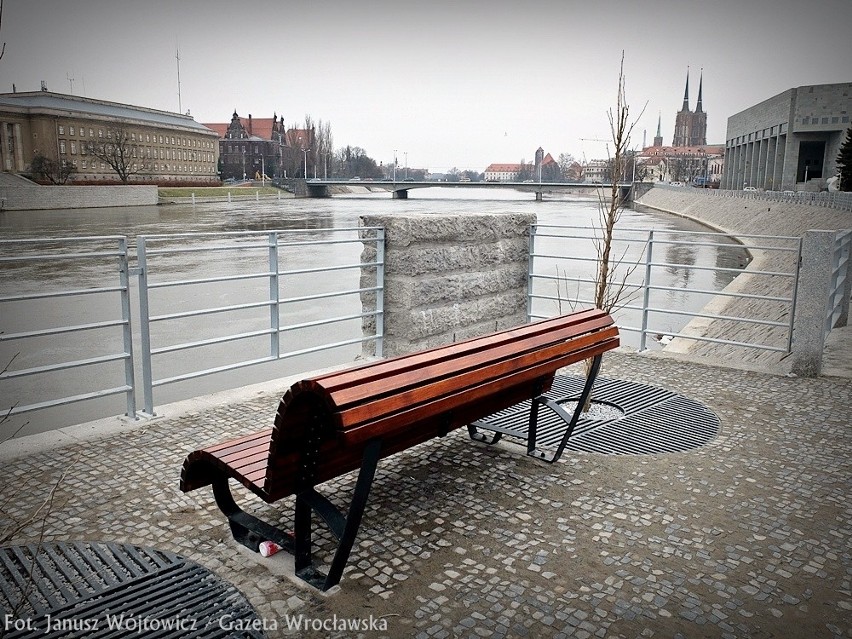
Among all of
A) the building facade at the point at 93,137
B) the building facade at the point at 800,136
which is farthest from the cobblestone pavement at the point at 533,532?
the building facade at the point at 93,137

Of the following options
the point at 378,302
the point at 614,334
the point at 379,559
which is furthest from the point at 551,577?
the point at 378,302

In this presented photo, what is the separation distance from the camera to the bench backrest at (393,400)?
285 cm

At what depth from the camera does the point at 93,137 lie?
87.7 m

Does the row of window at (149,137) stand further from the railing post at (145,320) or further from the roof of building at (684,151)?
the roof of building at (684,151)

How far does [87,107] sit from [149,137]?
→ 9960 mm

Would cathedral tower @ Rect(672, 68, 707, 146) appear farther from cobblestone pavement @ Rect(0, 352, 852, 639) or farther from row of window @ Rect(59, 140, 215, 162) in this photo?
cobblestone pavement @ Rect(0, 352, 852, 639)

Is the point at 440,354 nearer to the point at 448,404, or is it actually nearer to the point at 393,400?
the point at 448,404

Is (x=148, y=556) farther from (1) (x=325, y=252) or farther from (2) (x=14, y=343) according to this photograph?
(1) (x=325, y=252)

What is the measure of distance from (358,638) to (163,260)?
25.6m

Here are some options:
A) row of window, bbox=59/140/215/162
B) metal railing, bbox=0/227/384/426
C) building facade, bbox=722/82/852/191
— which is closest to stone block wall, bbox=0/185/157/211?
row of window, bbox=59/140/215/162

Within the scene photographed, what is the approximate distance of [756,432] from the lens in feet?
18.7

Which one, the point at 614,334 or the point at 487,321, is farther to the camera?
the point at 487,321

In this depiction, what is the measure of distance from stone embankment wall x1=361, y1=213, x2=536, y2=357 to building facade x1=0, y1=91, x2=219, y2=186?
229 feet

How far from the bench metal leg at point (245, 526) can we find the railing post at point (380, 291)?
166 inches
